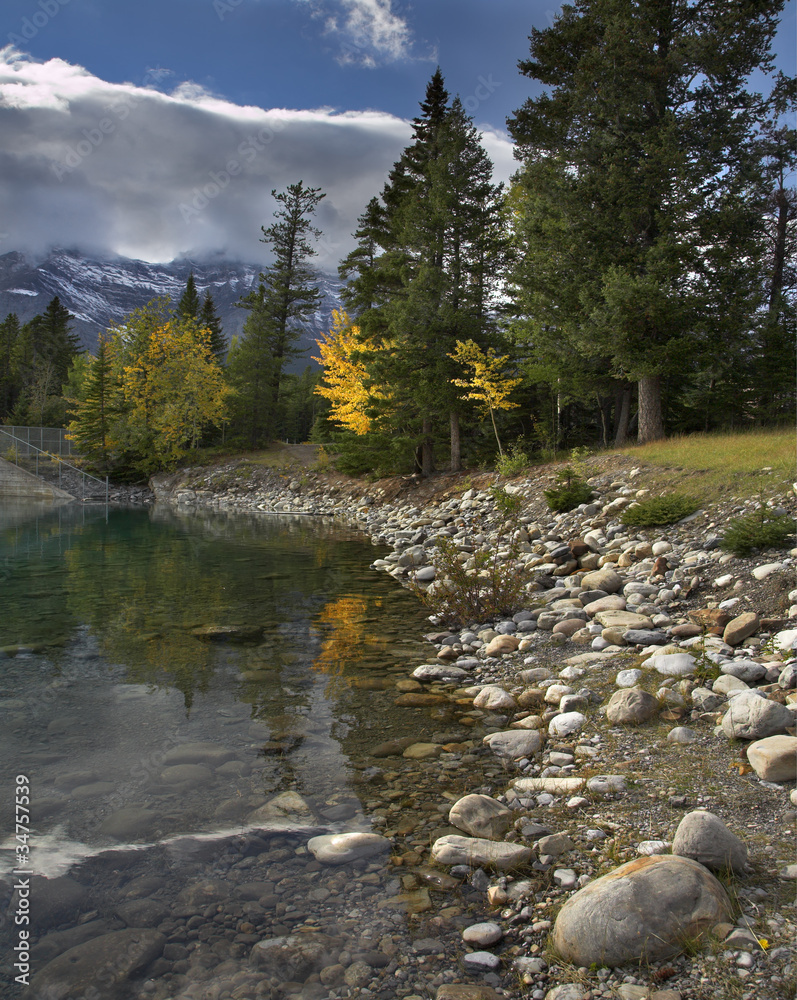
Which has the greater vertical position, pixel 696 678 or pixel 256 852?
pixel 696 678

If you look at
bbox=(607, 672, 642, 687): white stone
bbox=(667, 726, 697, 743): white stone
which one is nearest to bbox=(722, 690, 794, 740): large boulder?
bbox=(667, 726, 697, 743): white stone

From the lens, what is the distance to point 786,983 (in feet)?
7.04

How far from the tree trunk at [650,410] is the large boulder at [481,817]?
16485 mm

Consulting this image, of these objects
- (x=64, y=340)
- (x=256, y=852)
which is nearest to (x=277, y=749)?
(x=256, y=852)

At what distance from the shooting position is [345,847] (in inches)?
135

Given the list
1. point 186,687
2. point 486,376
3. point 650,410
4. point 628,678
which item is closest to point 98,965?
point 186,687

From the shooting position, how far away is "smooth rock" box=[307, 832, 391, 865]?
3385mm

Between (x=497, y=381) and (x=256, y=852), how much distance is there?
19693 mm

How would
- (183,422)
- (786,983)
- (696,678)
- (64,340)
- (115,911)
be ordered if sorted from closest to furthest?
(786,983) → (115,911) → (696,678) → (183,422) → (64,340)

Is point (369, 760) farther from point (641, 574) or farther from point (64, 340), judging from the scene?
point (64, 340)

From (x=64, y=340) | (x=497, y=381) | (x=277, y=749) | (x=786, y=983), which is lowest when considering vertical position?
(x=277, y=749)

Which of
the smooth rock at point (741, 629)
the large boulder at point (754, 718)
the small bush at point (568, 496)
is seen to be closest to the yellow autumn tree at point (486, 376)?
the small bush at point (568, 496)

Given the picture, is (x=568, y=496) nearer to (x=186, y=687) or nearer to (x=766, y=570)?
(x=766, y=570)

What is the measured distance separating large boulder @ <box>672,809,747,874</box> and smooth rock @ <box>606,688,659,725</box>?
177cm
